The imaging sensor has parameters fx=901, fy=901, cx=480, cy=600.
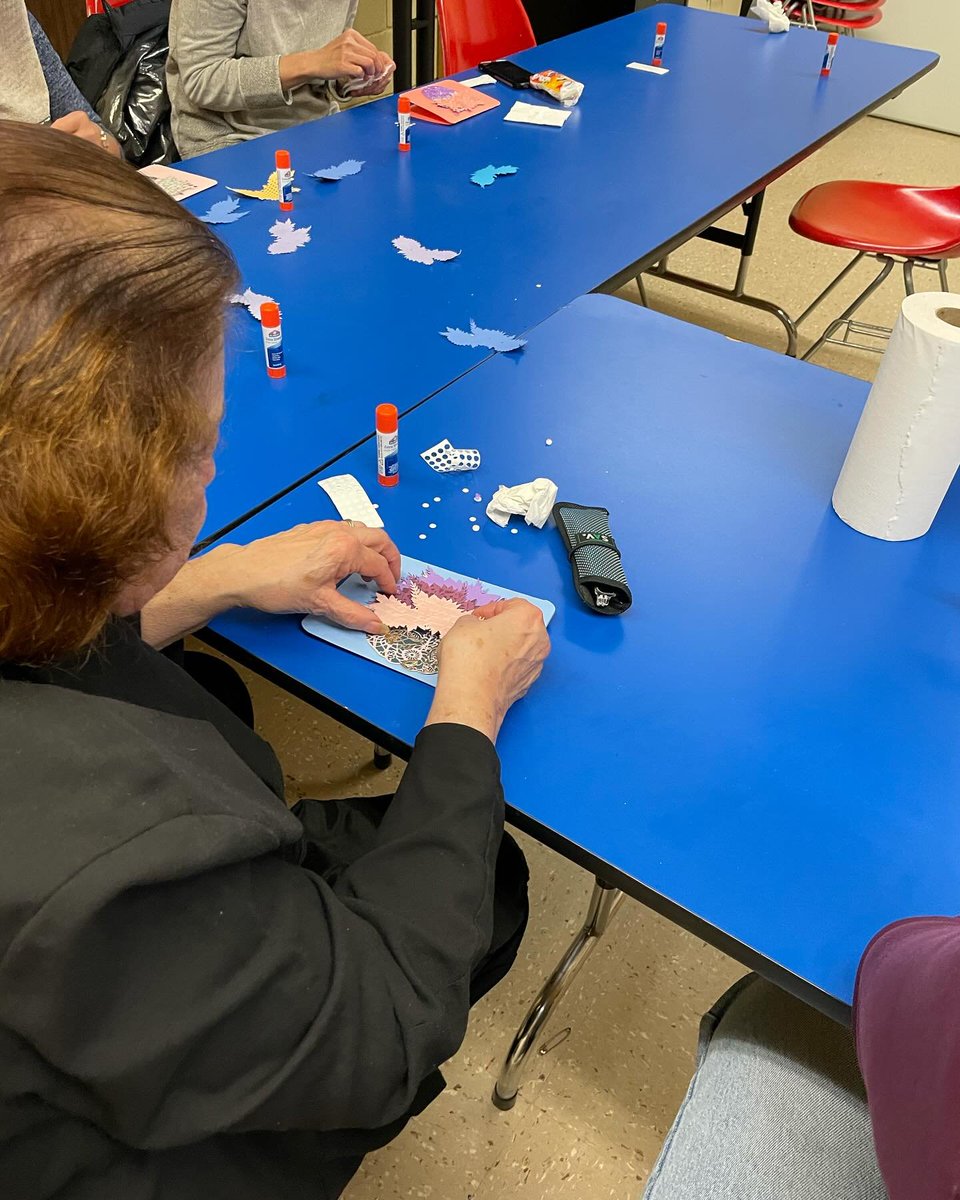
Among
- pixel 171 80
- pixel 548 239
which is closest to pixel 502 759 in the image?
pixel 548 239

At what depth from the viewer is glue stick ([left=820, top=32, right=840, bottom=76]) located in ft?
8.42

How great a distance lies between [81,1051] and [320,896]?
175mm

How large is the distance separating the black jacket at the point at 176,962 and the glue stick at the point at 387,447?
1.54 feet

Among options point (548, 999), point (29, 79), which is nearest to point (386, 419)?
point (548, 999)

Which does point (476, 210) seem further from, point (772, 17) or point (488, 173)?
point (772, 17)

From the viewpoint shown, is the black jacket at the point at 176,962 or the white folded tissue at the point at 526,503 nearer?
the black jacket at the point at 176,962

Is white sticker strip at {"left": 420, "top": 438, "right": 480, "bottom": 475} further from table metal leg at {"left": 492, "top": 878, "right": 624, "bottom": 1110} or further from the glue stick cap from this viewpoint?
table metal leg at {"left": 492, "top": 878, "right": 624, "bottom": 1110}

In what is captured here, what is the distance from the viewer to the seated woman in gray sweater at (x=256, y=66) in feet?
6.82

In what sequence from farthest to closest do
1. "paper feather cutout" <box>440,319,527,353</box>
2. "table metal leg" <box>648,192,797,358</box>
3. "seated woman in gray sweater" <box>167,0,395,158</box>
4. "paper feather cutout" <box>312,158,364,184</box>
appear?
1. "table metal leg" <box>648,192,797,358</box>
2. "seated woman in gray sweater" <box>167,0,395,158</box>
3. "paper feather cutout" <box>312,158,364,184</box>
4. "paper feather cutout" <box>440,319,527,353</box>

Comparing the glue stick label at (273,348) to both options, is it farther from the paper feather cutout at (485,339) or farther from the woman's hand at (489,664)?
the woman's hand at (489,664)

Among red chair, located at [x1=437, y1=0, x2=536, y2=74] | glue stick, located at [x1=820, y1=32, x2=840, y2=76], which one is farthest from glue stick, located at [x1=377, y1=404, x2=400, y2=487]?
glue stick, located at [x1=820, y1=32, x2=840, y2=76]

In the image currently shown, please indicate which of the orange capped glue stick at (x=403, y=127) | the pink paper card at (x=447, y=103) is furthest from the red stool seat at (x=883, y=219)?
the orange capped glue stick at (x=403, y=127)

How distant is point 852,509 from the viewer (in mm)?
1078

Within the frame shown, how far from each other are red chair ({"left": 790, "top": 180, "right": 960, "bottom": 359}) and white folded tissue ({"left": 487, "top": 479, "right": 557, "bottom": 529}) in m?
1.72
